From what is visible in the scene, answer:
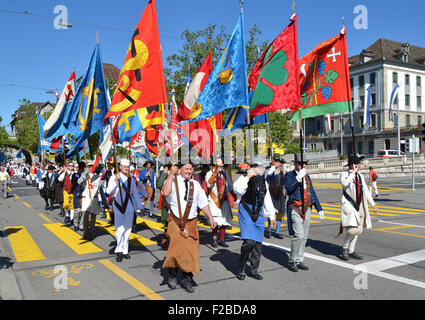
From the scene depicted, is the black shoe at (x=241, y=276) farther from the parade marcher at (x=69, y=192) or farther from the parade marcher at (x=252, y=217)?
the parade marcher at (x=69, y=192)

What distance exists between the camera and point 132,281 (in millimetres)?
→ 5410

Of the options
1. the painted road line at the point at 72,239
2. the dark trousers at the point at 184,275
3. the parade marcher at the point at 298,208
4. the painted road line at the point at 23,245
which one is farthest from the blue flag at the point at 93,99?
the parade marcher at the point at 298,208

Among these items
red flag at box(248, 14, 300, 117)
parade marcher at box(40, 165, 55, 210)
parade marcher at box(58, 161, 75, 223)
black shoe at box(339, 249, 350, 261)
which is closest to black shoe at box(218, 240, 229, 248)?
black shoe at box(339, 249, 350, 261)

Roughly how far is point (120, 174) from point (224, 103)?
2477 millimetres

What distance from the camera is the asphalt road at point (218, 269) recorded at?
4852mm

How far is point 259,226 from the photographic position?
18.2 ft

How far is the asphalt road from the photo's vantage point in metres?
4.85

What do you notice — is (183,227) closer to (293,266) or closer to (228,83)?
(293,266)

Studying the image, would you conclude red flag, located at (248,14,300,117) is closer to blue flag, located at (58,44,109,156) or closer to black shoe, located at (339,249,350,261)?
black shoe, located at (339,249,350,261)

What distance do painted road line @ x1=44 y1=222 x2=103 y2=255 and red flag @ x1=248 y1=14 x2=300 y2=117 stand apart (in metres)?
4.41

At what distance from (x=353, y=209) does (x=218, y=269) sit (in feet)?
8.47

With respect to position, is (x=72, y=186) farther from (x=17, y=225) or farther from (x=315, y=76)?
(x=315, y=76)

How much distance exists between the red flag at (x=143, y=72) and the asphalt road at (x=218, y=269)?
9.34ft
